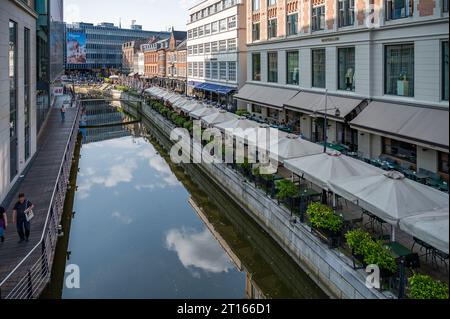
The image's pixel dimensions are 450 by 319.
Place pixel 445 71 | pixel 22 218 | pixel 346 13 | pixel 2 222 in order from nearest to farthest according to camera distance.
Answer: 1. pixel 2 222
2. pixel 22 218
3. pixel 445 71
4. pixel 346 13

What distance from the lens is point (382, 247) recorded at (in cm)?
1099

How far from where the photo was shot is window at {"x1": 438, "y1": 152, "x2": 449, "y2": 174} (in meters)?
17.6

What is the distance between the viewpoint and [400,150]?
20.2m

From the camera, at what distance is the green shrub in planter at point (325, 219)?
1256cm

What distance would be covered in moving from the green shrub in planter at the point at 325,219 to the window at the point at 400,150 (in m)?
8.33

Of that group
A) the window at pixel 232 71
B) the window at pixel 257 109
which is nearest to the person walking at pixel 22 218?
the window at pixel 257 109

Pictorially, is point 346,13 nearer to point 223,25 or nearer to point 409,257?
point 409,257

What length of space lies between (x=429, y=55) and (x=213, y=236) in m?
12.0

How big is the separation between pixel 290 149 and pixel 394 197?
6.92m

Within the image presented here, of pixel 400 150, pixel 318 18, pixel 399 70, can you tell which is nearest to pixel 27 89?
pixel 318 18

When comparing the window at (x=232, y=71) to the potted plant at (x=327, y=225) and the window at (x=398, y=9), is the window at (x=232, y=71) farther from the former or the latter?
the potted plant at (x=327, y=225)

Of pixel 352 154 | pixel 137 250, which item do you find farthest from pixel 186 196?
pixel 352 154

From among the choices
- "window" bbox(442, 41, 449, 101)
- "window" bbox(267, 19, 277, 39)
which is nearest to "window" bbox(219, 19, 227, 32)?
"window" bbox(267, 19, 277, 39)
